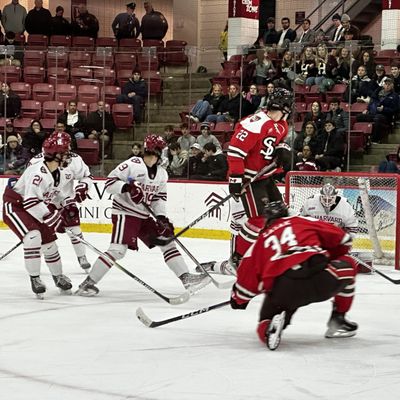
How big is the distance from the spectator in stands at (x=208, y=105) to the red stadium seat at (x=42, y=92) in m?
1.66

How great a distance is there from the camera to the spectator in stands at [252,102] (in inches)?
387

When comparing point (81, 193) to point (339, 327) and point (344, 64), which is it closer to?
point (339, 327)

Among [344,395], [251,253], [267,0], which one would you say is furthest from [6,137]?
[344,395]

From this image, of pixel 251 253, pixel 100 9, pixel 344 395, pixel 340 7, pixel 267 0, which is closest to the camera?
pixel 344 395

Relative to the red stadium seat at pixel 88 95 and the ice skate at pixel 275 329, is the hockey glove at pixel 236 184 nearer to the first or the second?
the ice skate at pixel 275 329

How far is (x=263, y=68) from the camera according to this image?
998 cm

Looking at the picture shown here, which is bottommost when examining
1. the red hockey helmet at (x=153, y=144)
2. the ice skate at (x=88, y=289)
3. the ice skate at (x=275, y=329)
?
the ice skate at (x=88, y=289)

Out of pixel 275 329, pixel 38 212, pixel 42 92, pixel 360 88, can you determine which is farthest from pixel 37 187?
pixel 42 92

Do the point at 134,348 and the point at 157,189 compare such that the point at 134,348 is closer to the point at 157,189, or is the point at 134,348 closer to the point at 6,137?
the point at 157,189

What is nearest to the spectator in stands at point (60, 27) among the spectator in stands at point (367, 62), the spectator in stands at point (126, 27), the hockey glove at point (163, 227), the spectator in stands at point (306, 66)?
the spectator in stands at point (126, 27)

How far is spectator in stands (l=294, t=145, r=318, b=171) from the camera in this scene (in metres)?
8.73

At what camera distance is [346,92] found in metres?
9.23

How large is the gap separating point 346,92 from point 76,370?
20.0 ft

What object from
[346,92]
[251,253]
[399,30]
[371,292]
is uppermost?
[399,30]
